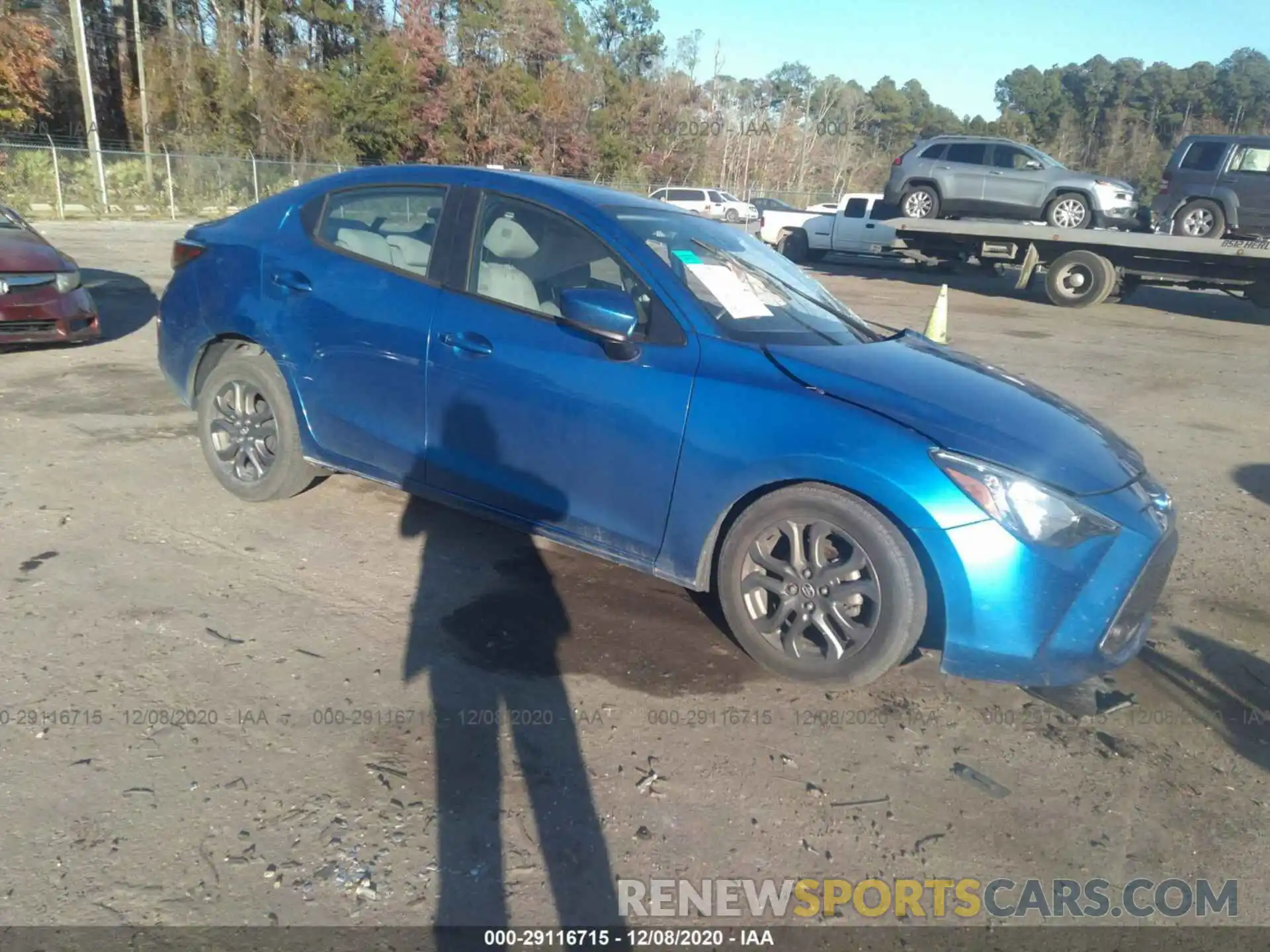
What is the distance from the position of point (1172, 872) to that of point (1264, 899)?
223 mm

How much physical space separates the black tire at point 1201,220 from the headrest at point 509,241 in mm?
14841

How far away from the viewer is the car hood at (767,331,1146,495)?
3330 mm

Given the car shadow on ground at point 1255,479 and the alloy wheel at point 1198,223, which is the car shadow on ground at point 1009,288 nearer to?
the alloy wheel at point 1198,223

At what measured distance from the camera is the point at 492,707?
3.30 meters

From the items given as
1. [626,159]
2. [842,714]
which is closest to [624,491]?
[842,714]

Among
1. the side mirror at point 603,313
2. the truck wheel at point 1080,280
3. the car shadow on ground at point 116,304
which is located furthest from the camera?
the truck wheel at point 1080,280

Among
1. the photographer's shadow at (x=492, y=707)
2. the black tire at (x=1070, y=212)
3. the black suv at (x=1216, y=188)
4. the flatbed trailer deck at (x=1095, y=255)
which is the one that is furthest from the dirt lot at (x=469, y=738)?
the black tire at (x=1070, y=212)

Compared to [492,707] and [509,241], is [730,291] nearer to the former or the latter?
[509,241]

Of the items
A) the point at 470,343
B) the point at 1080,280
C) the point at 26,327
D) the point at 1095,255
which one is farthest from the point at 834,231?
the point at 470,343

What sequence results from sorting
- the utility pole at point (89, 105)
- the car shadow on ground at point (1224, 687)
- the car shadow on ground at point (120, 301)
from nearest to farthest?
1. the car shadow on ground at point (1224, 687)
2. the car shadow on ground at point (120, 301)
3. the utility pole at point (89, 105)

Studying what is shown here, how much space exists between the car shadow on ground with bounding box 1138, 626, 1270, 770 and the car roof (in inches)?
115

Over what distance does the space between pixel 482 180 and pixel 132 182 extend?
29.8 meters

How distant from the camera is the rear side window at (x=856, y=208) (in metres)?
22.7

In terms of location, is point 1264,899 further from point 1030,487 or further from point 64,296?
point 64,296
